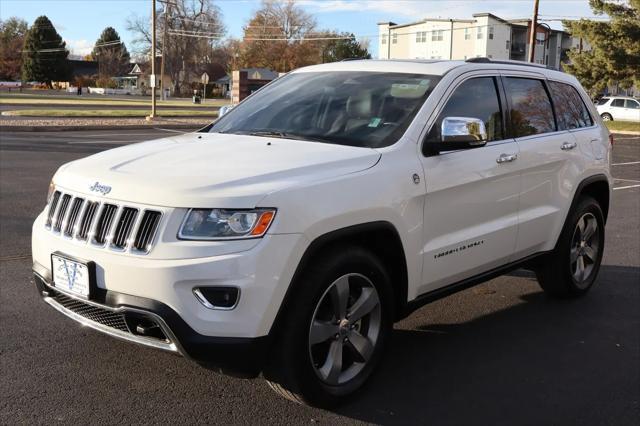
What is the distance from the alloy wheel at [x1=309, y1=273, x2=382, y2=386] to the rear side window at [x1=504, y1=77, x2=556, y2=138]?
6.32ft

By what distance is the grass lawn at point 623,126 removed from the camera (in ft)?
115

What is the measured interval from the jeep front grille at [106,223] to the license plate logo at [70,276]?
128mm

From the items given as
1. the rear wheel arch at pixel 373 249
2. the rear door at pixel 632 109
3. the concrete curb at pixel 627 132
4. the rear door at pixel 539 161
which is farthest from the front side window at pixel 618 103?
the rear wheel arch at pixel 373 249

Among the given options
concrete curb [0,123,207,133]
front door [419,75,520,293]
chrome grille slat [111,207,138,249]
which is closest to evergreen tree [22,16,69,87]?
concrete curb [0,123,207,133]

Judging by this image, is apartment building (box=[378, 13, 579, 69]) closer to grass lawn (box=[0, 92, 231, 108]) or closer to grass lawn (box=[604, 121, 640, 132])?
grass lawn (box=[0, 92, 231, 108])

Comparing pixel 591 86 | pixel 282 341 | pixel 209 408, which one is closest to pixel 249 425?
pixel 209 408

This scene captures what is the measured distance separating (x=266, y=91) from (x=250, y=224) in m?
2.22

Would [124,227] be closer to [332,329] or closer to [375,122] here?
[332,329]

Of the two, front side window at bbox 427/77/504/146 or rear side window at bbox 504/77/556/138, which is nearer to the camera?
front side window at bbox 427/77/504/146

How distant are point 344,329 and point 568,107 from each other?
10.5 feet

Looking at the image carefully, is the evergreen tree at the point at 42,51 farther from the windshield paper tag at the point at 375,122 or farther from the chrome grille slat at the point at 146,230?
the chrome grille slat at the point at 146,230

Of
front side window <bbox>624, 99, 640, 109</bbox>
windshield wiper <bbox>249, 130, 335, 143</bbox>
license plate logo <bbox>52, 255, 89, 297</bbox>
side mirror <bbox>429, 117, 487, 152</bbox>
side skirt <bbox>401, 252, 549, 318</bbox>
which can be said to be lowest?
side skirt <bbox>401, 252, 549, 318</bbox>

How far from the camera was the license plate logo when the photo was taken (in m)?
3.28

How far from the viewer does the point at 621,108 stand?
39.1 m
